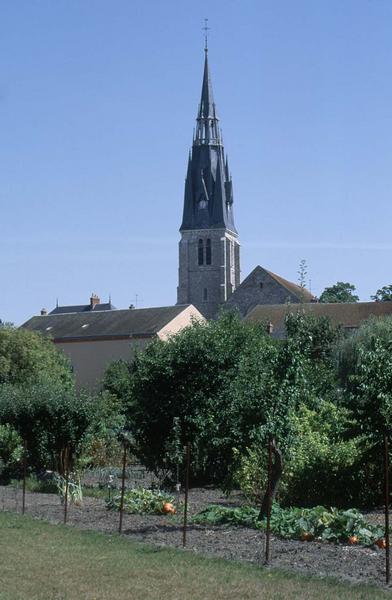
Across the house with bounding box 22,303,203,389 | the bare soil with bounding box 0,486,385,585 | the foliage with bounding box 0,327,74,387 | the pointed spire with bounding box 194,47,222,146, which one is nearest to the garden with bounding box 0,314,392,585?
the bare soil with bounding box 0,486,385,585

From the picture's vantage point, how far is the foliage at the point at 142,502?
15422 mm

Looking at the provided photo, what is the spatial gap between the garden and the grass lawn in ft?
1.94

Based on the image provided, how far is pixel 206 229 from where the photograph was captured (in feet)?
364

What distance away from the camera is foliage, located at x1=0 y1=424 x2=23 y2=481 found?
2327cm

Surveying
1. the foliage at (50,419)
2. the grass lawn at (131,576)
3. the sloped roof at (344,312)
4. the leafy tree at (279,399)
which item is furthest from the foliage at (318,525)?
the sloped roof at (344,312)

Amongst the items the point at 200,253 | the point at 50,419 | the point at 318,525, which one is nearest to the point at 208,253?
the point at 200,253

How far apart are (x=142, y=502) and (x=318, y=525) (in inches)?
165

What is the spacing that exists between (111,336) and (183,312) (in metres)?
6.02

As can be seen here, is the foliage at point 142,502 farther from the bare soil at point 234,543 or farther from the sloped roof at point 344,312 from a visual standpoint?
the sloped roof at point 344,312

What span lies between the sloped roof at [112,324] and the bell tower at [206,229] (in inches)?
1610

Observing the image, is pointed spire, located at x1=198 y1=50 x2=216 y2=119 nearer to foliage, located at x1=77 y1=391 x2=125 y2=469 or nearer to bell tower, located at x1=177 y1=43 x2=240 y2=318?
bell tower, located at x1=177 y1=43 x2=240 y2=318

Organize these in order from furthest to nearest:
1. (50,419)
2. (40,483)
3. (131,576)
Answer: (50,419)
(40,483)
(131,576)

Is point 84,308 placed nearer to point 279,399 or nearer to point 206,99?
point 206,99

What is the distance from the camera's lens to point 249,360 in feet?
71.2
